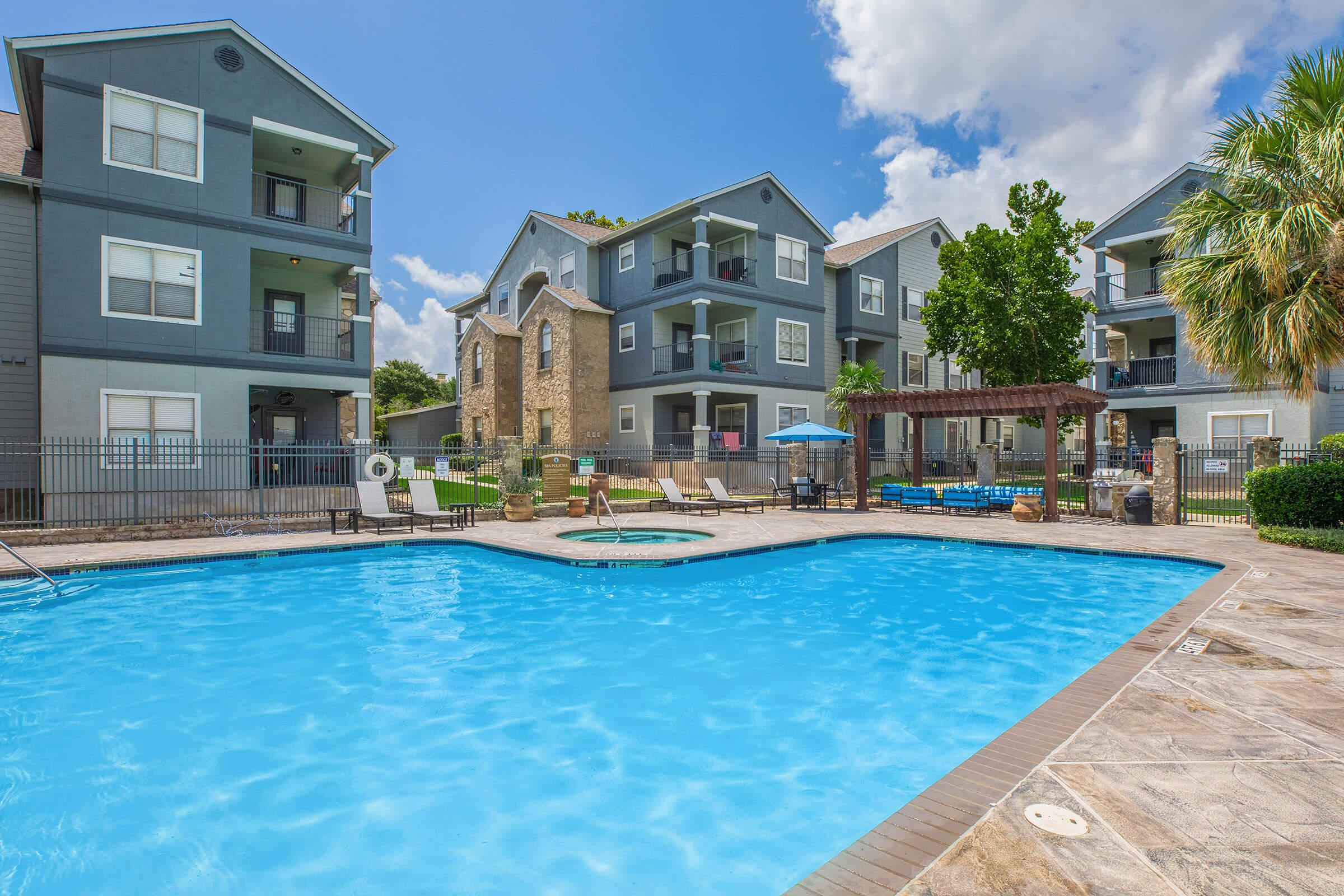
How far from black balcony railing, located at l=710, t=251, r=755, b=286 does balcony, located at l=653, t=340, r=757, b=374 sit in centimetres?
245

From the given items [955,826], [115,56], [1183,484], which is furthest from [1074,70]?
[115,56]

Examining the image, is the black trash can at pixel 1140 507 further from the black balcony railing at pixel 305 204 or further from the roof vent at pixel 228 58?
the roof vent at pixel 228 58

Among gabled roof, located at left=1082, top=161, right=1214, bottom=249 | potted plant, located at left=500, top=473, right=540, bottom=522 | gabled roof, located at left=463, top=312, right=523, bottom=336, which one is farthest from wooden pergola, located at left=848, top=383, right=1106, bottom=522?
gabled roof, located at left=463, top=312, right=523, bottom=336

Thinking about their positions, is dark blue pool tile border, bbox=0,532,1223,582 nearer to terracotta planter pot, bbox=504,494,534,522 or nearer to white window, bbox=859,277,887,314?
terracotta planter pot, bbox=504,494,534,522

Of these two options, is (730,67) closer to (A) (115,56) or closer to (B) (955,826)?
(A) (115,56)

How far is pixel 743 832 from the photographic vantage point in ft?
13.1

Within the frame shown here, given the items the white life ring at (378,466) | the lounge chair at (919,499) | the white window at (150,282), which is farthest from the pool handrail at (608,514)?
the white window at (150,282)

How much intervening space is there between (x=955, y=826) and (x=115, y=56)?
21.1 metres

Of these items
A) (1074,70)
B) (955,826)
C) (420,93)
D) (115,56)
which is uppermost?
(420,93)

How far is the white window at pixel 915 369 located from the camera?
32.4 metres

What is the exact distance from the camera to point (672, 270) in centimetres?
2653

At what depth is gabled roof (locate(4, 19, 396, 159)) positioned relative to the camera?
47.4ft

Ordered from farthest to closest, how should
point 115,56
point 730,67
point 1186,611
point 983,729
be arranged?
point 730,67 → point 115,56 → point 1186,611 → point 983,729

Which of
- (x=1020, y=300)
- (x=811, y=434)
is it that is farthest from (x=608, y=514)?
(x=1020, y=300)
